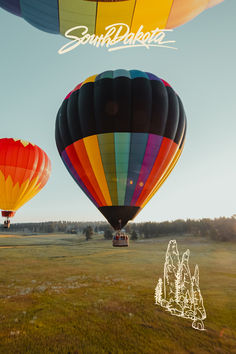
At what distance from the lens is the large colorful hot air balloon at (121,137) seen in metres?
12.4

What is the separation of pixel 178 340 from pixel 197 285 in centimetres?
1018

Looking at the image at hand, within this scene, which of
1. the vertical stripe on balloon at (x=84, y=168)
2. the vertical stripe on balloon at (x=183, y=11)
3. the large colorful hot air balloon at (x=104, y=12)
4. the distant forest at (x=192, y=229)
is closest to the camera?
the large colorful hot air balloon at (x=104, y=12)

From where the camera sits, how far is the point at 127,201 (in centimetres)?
1252

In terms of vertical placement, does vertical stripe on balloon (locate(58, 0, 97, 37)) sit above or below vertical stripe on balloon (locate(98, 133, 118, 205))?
above

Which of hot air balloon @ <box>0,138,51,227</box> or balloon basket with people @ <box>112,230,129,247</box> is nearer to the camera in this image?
balloon basket with people @ <box>112,230,129,247</box>

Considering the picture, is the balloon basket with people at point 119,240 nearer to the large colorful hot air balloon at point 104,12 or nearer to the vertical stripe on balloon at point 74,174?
the vertical stripe on balloon at point 74,174

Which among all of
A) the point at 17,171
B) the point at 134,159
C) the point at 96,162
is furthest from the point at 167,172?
the point at 17,171

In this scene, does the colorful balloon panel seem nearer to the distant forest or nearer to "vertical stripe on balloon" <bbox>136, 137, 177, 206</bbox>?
"vertical stripe on balloon" <bbox>136, 137, 177, 206</bbox>

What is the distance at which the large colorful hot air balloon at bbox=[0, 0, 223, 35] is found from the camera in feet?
25.5

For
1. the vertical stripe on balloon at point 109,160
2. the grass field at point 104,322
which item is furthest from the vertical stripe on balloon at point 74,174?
the grass field at point 104,322

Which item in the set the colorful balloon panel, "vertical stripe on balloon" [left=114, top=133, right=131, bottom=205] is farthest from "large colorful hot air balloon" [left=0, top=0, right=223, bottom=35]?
the colorful balloon panel

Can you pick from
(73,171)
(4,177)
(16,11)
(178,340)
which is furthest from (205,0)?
(4,177)

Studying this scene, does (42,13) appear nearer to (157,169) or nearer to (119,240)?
(157,169)

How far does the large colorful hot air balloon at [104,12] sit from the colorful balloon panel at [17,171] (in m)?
18.9
